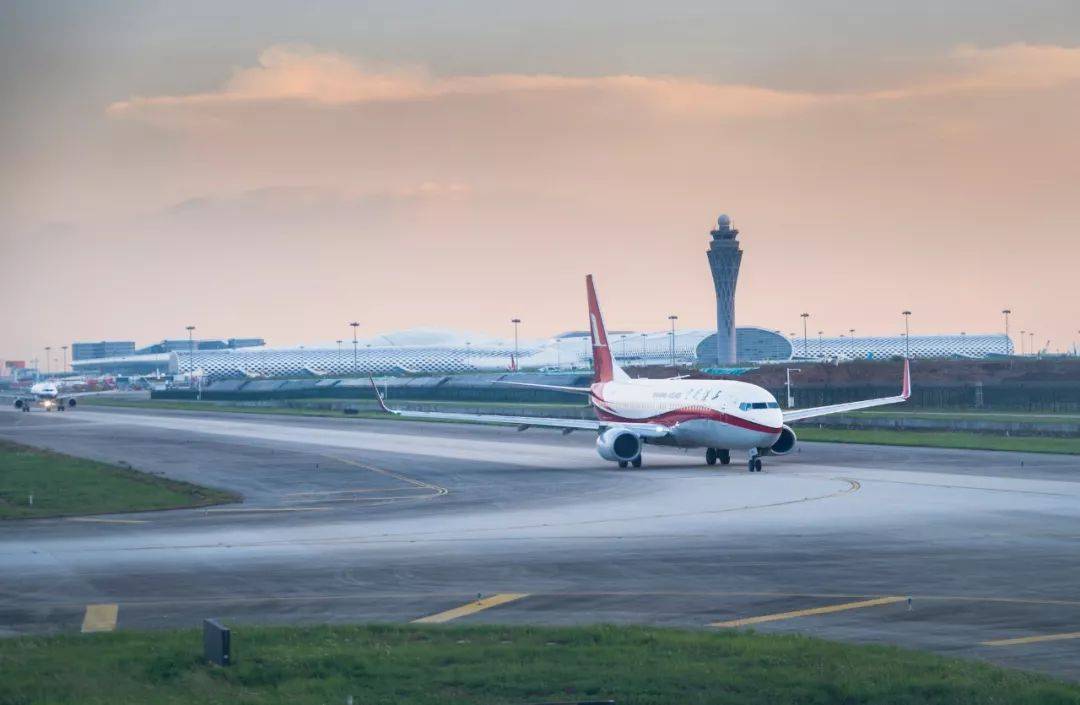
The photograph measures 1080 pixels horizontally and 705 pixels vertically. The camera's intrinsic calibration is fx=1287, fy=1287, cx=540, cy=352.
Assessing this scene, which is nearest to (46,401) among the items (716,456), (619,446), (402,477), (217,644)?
(402,477)

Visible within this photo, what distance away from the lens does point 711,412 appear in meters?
61.4

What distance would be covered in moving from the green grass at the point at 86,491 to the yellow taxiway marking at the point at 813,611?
29248 millimetres

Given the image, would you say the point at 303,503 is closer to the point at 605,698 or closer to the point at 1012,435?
the point at 605,698

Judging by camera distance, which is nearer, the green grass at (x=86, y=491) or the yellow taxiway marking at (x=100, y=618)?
the yellow taxiway marking at (x=100, y=618)

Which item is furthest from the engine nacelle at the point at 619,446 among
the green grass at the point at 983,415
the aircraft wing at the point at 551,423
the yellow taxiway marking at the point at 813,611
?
the yellow taxiway marking at the point at 813,611

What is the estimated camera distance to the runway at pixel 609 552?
2527 centimetres

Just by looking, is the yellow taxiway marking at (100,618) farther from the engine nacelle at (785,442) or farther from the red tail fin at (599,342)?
the red tail fin at (599,342)

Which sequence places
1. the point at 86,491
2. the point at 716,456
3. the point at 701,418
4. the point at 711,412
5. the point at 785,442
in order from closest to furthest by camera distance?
the point at 86,491, the point at 711,412, the point at 701,418, the point at 785,442, the point at 716,456

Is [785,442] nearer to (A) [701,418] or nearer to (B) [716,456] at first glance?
(B) [716,456]

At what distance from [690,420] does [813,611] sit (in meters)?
37.3

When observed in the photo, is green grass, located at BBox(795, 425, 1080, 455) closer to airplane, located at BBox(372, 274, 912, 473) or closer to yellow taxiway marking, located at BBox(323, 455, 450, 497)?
airplane, located at BBox(372, 274, 912, 473)

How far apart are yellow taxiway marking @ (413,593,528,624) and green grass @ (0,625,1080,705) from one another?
213cm

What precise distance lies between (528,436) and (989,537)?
58380mm

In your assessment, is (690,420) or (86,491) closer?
(86,491)
